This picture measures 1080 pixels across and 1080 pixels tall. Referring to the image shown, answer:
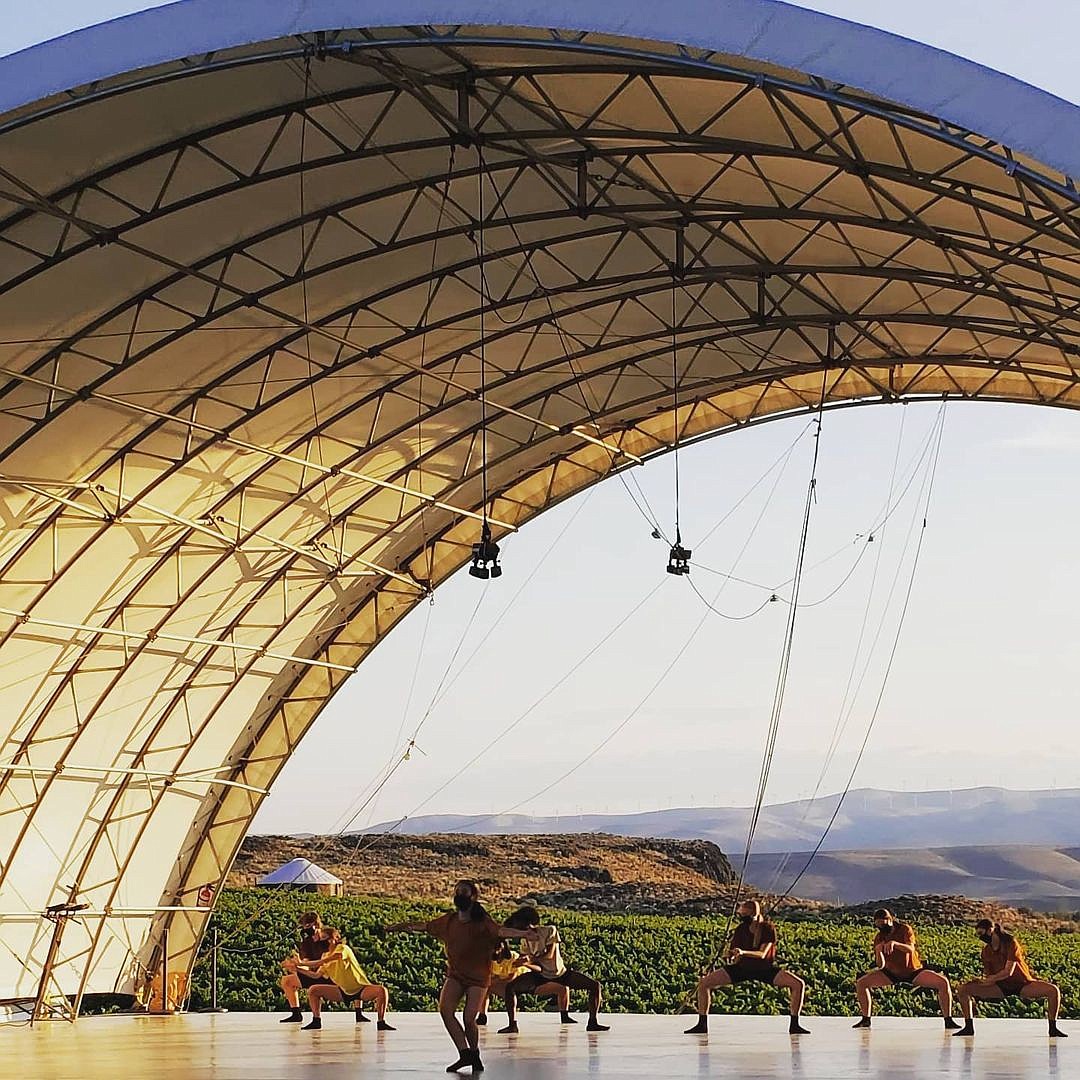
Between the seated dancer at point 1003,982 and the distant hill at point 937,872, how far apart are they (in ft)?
448

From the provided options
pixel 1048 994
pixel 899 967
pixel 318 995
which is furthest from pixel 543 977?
pixel 1048 994

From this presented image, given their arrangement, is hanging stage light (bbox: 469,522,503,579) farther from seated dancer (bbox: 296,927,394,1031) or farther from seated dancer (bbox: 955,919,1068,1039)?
seated dancer (bbox: 955,919,1068,1039)

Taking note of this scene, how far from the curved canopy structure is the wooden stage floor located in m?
7.41

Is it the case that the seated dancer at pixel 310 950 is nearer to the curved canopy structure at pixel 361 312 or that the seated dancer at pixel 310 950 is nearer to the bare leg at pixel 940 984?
the bare leg at pixel 940 984

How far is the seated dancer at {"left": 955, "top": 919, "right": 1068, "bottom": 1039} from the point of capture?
18.8m

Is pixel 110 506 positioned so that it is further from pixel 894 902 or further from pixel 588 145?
pixel 894 902

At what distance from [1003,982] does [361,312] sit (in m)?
13.3

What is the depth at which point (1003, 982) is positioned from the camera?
18844 millimetres

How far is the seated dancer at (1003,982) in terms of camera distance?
1880 centimetres

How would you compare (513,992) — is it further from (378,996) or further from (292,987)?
(292,987)

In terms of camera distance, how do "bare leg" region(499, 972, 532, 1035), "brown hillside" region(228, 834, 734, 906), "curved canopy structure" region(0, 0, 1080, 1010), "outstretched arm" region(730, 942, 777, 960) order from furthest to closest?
"brown hillside" region(228, 834, 734, 906), "bare leg" region(499, 972, 532, 1035), "outstretched arm" region(730, 942, 777, 960), "curved canopy structure" region(0, 0, 1080, 1010)

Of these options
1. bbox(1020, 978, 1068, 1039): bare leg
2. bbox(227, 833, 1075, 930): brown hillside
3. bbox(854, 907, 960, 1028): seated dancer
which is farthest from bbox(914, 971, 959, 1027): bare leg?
bbox(227, 833, 1075, 930): brown hillside

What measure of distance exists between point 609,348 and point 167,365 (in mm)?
7202

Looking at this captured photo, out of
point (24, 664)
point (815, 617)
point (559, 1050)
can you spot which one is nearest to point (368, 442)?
point (24, 664)
